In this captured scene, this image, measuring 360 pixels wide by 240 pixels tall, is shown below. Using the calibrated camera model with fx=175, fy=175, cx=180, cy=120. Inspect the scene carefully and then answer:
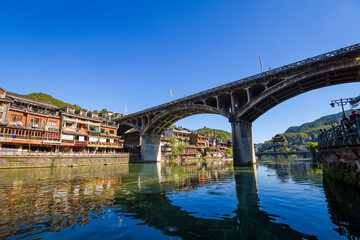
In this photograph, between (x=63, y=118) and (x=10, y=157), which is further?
(x=63, y=118)

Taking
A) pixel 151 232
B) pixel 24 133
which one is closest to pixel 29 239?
pixel 151 232

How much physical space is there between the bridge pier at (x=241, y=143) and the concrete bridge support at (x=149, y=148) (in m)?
30.5

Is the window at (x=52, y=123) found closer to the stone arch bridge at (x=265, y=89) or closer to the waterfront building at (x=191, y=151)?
the stone arch bridge at (x=265, y=89)

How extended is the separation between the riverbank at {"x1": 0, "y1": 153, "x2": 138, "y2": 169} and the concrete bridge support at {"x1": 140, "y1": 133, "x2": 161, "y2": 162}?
31.0 feet

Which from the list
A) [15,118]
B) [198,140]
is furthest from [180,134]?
[15,118]

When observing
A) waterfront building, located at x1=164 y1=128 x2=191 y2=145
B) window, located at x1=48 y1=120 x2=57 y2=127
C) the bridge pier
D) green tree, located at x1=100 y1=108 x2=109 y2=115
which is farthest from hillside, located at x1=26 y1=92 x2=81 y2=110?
the bridge pier

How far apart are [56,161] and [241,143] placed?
3513 centimetres

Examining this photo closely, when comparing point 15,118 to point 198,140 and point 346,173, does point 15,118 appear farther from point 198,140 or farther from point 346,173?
point 198,140

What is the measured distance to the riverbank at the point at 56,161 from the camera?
27.8m

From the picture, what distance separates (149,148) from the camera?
5700cm

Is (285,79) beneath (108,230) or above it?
above

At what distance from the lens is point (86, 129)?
47062 millimetres

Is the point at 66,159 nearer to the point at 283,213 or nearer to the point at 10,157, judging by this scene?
the point at 10,157

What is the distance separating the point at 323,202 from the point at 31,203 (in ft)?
43.5
